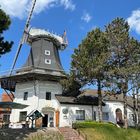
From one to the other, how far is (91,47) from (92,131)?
12.8 meters

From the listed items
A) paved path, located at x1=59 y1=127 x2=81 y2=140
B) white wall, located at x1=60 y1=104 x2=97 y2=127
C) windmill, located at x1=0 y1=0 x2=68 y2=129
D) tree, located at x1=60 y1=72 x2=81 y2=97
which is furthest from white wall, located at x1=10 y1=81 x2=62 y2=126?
paved path, located at x1=59 y1=127 x2=81 y2=140

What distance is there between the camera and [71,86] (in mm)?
42750

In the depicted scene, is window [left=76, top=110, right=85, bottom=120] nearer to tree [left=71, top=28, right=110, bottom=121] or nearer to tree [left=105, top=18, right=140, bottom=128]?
tree [left=71, top=28, right=110, bottom=121]

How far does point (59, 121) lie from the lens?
41781 millimetres

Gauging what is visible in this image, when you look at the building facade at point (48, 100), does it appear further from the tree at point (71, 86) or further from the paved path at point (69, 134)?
the paved path at point (69, 134)

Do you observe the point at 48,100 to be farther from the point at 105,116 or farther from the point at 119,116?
the point at 119,116

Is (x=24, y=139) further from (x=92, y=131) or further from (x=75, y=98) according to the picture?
(x=75, y=98)

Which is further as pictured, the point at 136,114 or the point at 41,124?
the point at 136,114

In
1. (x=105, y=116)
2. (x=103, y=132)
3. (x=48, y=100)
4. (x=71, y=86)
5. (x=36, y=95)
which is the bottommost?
(x=103, y=132)

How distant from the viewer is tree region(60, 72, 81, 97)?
41416 mm

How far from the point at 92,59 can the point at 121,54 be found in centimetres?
426

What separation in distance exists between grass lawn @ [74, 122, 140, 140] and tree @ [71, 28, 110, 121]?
624 centimetres

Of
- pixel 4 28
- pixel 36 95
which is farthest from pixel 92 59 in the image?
pixel 4 28

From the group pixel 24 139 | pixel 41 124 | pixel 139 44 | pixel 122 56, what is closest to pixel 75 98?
pixel 41 124
